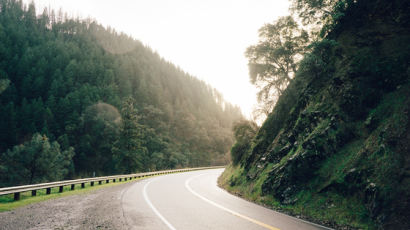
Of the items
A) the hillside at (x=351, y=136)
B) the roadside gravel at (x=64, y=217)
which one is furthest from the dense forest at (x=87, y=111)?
the hillside at (x=351, y=136)

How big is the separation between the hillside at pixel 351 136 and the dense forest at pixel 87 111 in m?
14.5

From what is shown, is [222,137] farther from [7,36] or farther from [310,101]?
[7,36]

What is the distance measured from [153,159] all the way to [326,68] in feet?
165

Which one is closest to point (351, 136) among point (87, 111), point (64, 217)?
point (64, 217)

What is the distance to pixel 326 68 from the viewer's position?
15.0 m

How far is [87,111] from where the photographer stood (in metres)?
65.6

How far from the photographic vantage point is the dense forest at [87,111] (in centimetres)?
4088

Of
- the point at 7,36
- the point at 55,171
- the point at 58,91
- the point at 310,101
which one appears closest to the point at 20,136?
the point at 58,91

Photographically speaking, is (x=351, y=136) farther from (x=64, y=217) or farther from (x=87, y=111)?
(x=87, y=111)

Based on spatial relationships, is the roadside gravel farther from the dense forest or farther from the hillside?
the dense forest

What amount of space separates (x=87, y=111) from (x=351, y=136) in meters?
69.0

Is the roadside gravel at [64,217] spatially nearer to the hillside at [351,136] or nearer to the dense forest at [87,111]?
the hillside at [351,136]

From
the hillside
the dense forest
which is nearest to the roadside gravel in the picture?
the hillside

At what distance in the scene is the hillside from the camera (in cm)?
734
